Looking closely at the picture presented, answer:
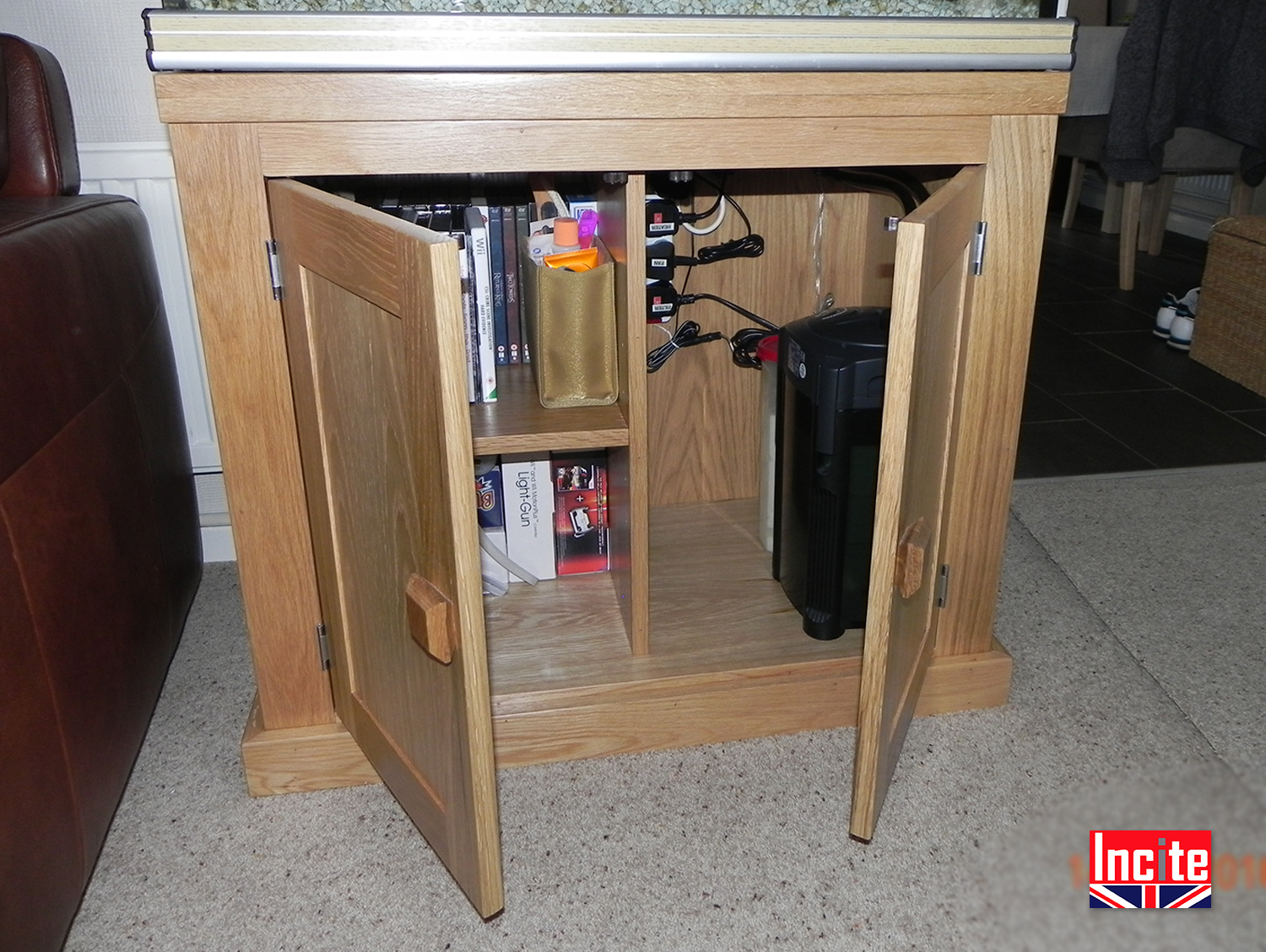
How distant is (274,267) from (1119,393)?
6.27ft

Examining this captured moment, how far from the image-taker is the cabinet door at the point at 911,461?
820 mm

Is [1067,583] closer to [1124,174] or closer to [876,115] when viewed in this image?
[876,115]

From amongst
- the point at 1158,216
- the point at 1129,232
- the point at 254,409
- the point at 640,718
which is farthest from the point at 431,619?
the point at 1158,216

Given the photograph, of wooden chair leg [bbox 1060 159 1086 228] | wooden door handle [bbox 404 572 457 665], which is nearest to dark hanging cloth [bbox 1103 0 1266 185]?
wooden chair leg [bbox 1060 159 1086 228]

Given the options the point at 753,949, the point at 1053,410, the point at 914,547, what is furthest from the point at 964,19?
the point at 1053,410

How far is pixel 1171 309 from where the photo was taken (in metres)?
2.60

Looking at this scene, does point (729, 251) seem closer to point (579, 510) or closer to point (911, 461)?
point (579, 510)

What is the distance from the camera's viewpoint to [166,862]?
1044 mm

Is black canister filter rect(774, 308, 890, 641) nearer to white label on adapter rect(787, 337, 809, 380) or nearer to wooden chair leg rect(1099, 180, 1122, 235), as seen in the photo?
white label on adapter rect(787, 337, 809, 380)

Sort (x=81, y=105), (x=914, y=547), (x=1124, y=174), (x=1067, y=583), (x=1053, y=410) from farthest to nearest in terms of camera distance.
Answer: (x=1124, y=174) < (x=1053, y=410) < (x=1067, y=583) < (x=81, y=105) < (x=914, y=547)

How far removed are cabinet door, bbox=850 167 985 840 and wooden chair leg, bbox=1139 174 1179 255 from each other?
2.67 metres

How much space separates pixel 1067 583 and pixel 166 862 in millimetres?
1176

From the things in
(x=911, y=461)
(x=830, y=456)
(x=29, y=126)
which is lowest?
(x=830, y=456)

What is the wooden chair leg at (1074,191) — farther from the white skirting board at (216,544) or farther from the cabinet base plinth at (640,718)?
the white skirting board at (216,544)
